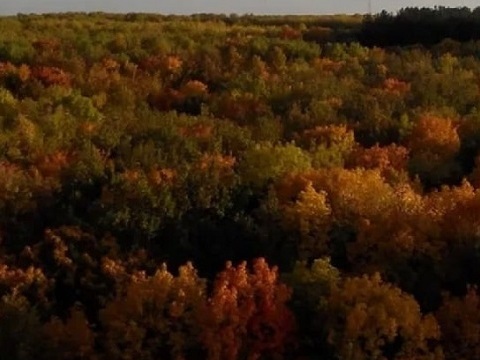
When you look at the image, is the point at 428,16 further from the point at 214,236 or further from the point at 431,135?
the point at 214,236

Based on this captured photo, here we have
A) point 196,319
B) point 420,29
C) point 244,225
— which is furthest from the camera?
point 420,29

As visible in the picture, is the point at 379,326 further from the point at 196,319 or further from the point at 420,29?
the point at 420,29

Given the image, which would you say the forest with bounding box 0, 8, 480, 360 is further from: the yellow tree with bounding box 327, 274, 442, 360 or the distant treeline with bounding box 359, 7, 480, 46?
the distant treeline with bounding box 359, 7, 480, 46

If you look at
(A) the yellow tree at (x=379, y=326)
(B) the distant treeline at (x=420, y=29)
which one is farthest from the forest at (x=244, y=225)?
(B) the distant treeline at (x=420, y=29)

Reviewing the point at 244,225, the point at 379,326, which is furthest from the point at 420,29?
the point at 379,326

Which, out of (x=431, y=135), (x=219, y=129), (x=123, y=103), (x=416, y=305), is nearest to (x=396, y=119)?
(x=431, y=135)
